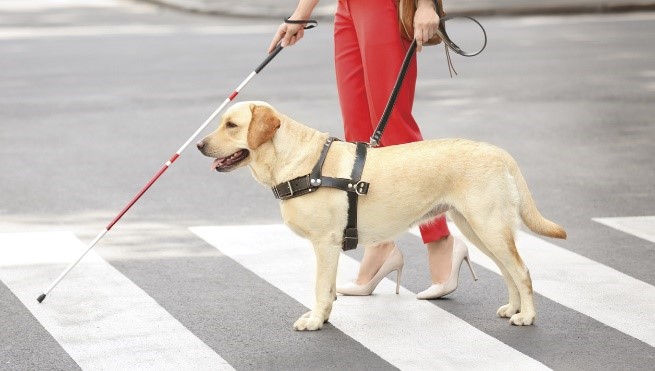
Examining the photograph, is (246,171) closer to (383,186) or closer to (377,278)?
(377,278)

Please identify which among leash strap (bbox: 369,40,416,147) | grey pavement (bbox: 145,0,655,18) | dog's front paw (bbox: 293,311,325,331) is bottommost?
grey pavement (bbox: 145,0,655,18)

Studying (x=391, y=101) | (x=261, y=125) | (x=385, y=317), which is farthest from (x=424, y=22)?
(x=385, y=317)

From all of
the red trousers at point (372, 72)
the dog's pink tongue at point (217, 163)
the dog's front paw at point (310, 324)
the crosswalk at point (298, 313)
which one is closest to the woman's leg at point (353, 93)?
the red trousers at point (372, 72)

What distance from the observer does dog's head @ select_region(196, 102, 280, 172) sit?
6.02 meters

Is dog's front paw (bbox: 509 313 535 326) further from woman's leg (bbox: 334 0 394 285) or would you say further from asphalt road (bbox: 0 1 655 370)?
woman's leg (bbox: 334 0 394 285)

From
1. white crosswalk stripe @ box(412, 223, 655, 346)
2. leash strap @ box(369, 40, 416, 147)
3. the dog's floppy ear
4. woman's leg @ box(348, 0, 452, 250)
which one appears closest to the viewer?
the dog's floppy ear

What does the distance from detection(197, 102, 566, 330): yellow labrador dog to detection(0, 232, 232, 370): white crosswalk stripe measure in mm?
633

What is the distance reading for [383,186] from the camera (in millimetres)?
6117

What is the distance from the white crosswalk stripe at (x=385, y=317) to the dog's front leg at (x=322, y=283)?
0.44 ft

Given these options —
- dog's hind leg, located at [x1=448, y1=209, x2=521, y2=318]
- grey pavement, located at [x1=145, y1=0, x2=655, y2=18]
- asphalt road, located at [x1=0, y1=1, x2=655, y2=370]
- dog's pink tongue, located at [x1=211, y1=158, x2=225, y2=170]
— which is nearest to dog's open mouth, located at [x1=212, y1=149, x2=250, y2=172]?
dog's pink tongue, located at [x1=211, y1=158, x2=225, y2=170]

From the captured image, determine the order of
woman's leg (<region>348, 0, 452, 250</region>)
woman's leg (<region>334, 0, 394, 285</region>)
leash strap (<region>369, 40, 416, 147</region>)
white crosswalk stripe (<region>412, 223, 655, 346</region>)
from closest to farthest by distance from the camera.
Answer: white crosswalk stripe (<region>412, 223, 655, 346</region>) < leash strap (<region>369, 40, 416, 147</region>) < woman's leg (<region>348, 0, 452, 250</region>) < woman's leg (<region>334, 0, 394, 285</region>)

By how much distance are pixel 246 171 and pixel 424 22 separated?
156 inches

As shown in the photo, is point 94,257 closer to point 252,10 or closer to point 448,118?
point 448,118

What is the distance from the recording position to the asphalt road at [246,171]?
6.07 m
